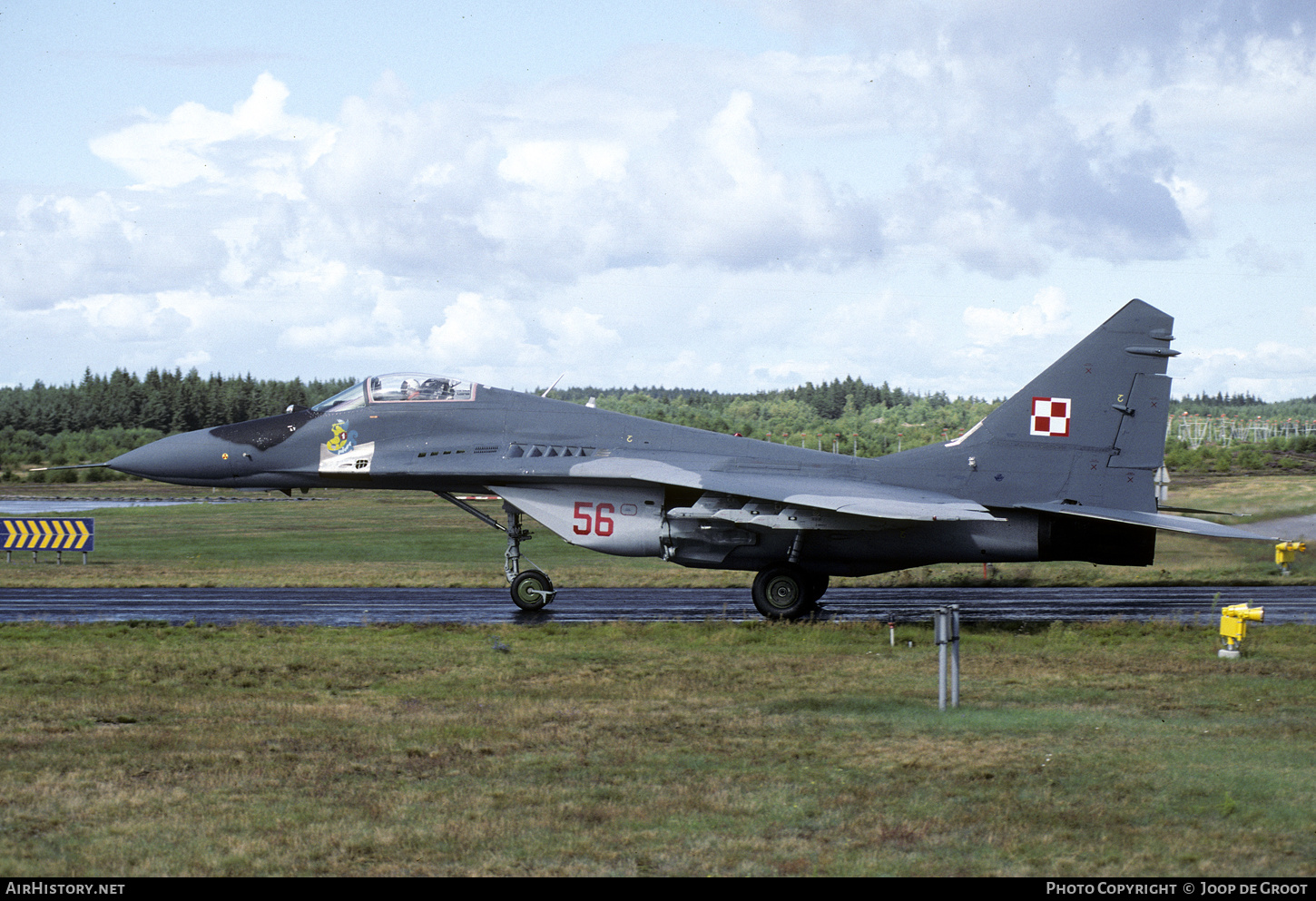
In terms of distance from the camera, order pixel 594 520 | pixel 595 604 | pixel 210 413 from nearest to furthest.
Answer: pixel 594 520 < pixel 595 604 < pixel 210 413

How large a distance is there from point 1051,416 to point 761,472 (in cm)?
532

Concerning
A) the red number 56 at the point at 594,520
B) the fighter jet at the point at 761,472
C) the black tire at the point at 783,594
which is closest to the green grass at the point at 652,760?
the black tire at the point at 783,594

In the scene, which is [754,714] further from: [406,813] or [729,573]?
[729,573]

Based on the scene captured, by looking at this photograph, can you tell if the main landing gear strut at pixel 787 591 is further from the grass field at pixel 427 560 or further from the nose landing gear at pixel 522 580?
the grass field at pixel 427 560

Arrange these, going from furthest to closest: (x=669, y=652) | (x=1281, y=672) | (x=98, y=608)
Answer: (x=98, y=608) → (x=669, y=652) → (x=1281, y=672)

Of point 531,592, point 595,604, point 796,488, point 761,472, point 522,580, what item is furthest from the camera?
point 595,604

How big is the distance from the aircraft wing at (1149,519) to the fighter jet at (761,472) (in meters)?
0.07

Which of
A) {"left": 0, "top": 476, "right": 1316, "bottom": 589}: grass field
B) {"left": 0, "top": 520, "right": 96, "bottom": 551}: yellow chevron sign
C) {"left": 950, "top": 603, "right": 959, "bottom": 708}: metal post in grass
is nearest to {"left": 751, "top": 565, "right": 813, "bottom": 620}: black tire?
{"left": 0, "top": 476, "right": 1316, "bottom": 589}: grass field

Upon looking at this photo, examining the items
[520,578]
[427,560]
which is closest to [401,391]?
[520,578]

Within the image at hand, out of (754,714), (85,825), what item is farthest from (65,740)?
(754,714)

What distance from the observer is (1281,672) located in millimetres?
13773

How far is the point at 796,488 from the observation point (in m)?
19.1

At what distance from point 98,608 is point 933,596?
17291 mm

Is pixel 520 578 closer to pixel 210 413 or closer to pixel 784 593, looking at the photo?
pixel 784 593
